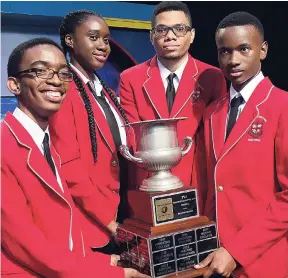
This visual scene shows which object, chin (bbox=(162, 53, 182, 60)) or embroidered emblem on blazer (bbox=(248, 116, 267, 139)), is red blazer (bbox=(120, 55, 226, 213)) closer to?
chin (bbox=(162, 53, 182, 60))

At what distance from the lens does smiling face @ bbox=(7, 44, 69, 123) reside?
1433mm

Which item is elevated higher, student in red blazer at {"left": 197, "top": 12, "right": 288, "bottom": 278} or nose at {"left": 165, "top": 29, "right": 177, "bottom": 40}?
nose at {"left": 165, "top": 29, "right": 177, "bottom": 40}

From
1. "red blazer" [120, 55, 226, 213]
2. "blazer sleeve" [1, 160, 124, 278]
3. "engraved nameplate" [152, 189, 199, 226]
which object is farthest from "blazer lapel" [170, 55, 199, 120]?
"blazer sleeve" [1, 160, 124, 278]

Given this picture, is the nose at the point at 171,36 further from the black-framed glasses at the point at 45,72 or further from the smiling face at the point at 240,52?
the black-framed glasses at the point at 45,72

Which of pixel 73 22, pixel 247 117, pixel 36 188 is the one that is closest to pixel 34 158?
pixel 36 188

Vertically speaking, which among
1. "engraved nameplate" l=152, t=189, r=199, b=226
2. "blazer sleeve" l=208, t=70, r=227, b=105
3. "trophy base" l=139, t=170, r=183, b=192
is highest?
"blazer sleeve" l=208, t=70, r=227, b=105

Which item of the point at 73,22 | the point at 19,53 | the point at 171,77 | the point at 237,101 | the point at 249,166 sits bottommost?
the point at 249,166

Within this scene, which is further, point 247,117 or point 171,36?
point 171,36

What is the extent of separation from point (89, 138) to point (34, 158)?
0.42 metres

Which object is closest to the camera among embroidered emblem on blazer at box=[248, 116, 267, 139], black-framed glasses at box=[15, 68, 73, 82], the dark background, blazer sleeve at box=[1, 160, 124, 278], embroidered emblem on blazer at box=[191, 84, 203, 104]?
blazer sleeve at box=[1, 160, 124, 278]

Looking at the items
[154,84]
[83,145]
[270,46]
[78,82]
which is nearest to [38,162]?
[83,145]

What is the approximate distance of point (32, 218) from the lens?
138 cm

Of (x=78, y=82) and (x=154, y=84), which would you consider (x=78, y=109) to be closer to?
(x=78, y=82)

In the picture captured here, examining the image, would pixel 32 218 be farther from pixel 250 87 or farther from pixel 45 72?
pixel 250 87
